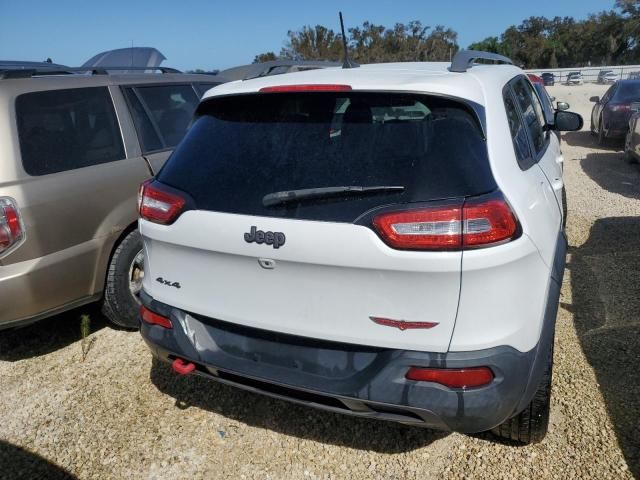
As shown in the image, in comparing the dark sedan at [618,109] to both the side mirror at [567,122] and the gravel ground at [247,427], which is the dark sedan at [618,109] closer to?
the side mirror at [567,122]

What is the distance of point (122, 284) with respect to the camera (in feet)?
11.7

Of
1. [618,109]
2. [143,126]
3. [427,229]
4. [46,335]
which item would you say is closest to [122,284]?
[46,335]

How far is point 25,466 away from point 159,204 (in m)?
1.49

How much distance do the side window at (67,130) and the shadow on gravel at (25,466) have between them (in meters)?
1.55

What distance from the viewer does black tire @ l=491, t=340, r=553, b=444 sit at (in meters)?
2.33

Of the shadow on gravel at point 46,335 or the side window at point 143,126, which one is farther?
the side window at point 143,126

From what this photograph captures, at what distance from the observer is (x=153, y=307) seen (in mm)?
2430

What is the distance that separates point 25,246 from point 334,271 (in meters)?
2.03

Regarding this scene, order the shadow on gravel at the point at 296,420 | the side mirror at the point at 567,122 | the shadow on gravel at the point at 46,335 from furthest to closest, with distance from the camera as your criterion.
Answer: the side mirror at the point at 567,122 → the shadow on gravel at the point at 46,335 → the shadow on gravel at the point at 296,420

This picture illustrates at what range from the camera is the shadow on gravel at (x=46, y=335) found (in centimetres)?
364

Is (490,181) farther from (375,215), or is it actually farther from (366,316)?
(366,316)

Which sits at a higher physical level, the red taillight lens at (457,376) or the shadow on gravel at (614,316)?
the red taillight lens at (457,376)

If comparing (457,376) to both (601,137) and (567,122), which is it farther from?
(601,137)

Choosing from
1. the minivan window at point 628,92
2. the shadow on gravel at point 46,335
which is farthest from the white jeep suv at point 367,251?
the minivan window at point 628,92
